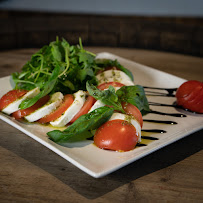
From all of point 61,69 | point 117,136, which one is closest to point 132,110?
point 117,136

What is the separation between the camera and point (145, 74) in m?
2.29

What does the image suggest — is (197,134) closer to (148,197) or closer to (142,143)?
(142,143)

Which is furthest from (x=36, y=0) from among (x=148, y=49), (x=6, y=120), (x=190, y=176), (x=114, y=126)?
(x=190, y=176)

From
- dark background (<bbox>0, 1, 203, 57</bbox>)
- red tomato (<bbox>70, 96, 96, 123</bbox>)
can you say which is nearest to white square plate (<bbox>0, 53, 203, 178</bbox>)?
red tomato (<bbox>70, 96, 96, 123</bbox>)

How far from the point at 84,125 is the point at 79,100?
24 centimetres

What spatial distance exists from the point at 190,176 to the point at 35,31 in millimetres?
2218

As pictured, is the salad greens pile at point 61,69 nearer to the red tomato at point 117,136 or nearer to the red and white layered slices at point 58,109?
the red and white layered slices at point 58,109

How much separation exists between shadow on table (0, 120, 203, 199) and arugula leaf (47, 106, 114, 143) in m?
0.08

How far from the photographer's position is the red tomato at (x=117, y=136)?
4.36 feet

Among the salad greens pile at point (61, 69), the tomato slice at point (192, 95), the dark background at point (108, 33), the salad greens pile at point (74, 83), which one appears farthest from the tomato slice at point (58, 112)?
the dark background at point (108, 33)

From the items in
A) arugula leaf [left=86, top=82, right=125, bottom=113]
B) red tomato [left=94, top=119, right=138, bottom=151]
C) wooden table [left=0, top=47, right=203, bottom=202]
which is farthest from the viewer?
arugula leaf [left=86, top=82, right=125, bottom=113]

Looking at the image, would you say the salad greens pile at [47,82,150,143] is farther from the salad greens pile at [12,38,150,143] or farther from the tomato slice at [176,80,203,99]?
the tomato slice at [176,80,203,99]

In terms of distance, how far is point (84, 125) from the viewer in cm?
139

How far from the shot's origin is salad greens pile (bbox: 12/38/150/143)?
1402 millimetres
